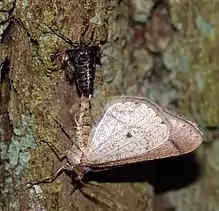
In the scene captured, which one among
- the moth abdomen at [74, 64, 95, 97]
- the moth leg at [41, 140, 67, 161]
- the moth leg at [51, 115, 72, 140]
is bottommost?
the moth leg at [41, 140, 67, 161]

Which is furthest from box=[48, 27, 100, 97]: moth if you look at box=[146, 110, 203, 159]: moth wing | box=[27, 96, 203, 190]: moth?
box=[146, 110, 203, 159]: moth wing

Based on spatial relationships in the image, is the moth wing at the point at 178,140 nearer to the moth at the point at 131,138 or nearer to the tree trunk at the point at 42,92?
the moth at the point at 131,138

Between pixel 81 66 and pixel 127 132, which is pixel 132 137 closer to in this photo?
pixel 127 132

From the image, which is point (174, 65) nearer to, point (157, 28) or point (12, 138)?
point (157, 28)

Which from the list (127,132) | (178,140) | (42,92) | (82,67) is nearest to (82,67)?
(82,67)

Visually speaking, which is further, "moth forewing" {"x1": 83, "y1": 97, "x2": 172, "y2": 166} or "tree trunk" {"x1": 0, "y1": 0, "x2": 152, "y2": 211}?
"moth forewing" {"x1": 83, "y1": 97, "x2": 172, "y2": 166}

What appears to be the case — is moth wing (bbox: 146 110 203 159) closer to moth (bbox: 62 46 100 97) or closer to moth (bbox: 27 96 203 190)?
moth (bbox: 27 96 203 190)

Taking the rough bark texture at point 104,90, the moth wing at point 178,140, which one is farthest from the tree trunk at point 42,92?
the moth wing at point 178,140

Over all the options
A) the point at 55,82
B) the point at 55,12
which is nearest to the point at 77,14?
the point at 55,12

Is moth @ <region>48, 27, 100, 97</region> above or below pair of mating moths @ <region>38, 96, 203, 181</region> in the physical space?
above
